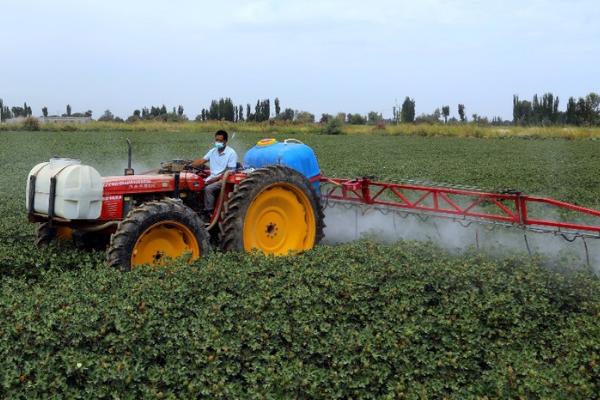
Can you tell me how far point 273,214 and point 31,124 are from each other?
4304cm

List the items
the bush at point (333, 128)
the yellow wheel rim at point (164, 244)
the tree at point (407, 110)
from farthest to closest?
the tree at point (407, 110) < the bush at point (333, 128) < the yellow wheel rim at point (164, 244)

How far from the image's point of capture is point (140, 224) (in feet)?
18.5

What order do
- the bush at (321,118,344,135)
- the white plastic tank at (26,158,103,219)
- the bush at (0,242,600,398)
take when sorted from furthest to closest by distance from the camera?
1. the bush at (321,118,344,135)
2. the white plastic tank at (26,158,103,219)
3. the bush at (0,242,600,398)

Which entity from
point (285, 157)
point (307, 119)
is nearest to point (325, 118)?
point (307, 119)

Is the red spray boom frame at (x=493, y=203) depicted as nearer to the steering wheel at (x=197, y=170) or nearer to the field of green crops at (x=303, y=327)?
the field of green crops at (x=303, y=327)

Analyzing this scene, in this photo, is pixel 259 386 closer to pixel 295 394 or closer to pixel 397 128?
pixel 295 394

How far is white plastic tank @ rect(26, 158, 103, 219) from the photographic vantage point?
5.72 meters

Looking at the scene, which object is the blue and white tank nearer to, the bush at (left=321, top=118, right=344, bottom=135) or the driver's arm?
the driver's arm

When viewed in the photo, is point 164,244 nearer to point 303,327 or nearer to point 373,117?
point 303,327

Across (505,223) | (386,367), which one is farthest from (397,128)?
(386,367)

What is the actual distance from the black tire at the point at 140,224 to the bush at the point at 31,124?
43116 mm

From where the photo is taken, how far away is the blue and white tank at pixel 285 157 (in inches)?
326

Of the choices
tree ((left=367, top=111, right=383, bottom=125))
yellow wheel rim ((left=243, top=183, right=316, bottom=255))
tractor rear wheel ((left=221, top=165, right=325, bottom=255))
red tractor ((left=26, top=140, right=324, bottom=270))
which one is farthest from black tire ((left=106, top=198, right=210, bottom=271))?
tree ((left=367, top=111, right=383, bottom=125))

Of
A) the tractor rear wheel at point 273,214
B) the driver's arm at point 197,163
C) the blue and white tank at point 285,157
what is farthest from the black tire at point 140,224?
the blue and white tank at point 285,157
